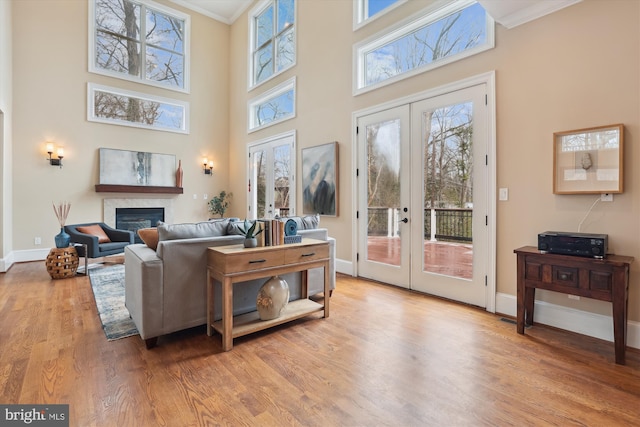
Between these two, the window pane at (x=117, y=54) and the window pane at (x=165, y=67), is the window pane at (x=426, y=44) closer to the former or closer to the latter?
the window pane at (x=165, y=67)

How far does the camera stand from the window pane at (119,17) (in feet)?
20.8

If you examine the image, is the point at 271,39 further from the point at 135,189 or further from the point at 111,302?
the point at 111,302

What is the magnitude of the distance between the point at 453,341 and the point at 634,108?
2.27 m

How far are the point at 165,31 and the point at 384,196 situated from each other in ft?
21.7

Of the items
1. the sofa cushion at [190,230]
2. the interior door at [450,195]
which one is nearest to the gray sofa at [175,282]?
the sofa cushion at [190,230]

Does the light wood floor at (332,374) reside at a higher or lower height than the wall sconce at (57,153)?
lower

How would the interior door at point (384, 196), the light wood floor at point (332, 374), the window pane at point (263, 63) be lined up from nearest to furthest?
the light wood floor at point (332, 374), the interior door at point (384, 196), the window pane at point (263, 63)

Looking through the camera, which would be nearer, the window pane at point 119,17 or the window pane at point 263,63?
the window pane at point 119,17

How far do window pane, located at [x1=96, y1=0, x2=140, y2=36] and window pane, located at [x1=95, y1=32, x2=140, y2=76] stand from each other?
0.56 ft

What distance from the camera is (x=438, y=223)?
3660 millimetres

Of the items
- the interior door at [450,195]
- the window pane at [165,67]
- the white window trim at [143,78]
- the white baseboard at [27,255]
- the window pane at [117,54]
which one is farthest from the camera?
the window pane at [165,67]

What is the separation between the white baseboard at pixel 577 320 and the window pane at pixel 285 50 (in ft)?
17.6

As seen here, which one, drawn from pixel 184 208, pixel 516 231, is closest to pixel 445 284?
pixel 516 231

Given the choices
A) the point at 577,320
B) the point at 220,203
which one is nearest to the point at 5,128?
the point at 220,203
